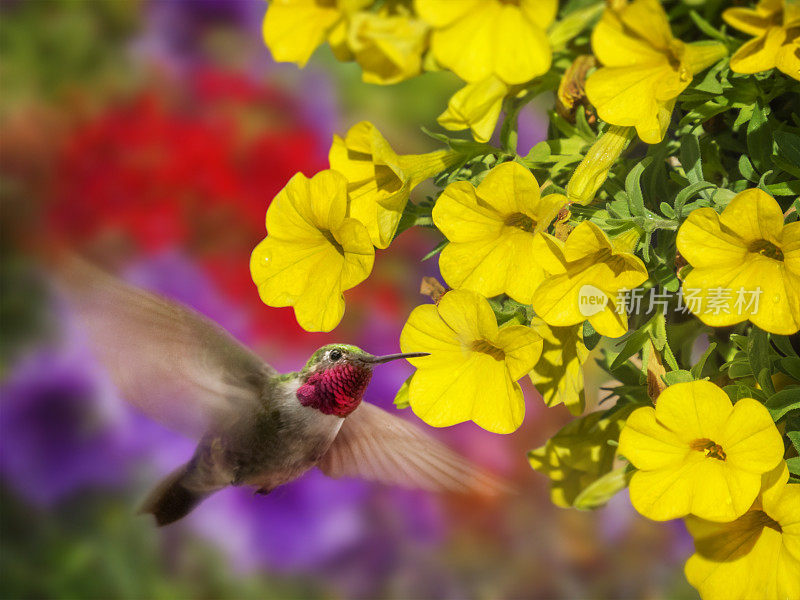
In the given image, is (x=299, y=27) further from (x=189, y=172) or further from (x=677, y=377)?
(x=189, y=172)

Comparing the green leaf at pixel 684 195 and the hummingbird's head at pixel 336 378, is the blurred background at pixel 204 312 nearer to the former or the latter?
the hummingbird's head at pixel 336 378

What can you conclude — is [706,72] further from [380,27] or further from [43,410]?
[43,410]

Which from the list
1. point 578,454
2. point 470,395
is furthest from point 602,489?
point 470,395

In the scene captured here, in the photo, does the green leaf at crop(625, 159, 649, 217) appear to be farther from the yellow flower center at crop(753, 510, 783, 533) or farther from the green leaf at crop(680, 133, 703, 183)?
the yellow flower center at crop(753, 510, 783, 533)

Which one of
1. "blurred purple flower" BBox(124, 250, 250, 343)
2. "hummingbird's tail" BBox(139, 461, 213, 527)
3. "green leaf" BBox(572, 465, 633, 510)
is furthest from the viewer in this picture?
"blurred purple flower" BBox(124, 250, 250, 343)

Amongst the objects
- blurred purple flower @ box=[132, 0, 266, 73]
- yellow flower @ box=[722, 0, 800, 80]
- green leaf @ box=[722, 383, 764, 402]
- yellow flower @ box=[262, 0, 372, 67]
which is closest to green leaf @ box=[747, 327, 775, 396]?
green leaf @ box=[722, 383, 764, 402]

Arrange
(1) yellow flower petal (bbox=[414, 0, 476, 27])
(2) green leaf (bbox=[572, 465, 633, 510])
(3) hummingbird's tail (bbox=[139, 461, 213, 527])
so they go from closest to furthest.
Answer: (1) yellow flower petal (bbox=[414, 0, 476, 27]) < (2) green leaf (bbox=[572, 465, 633, 510]) < (3) hummingbird's tail (bbox=[139, 461, 213, 527])

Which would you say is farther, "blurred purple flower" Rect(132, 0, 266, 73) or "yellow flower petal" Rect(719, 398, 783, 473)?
"blurred purple flower" Rect(132, 0, 266, 73)

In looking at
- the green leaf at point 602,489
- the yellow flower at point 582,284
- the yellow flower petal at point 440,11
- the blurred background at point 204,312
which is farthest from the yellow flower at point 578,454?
the blurred background at point 204,312
